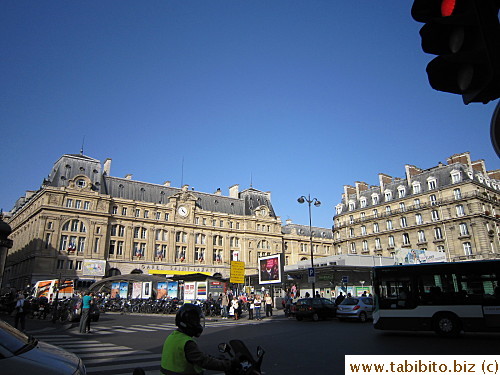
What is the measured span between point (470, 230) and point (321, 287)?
22732mm

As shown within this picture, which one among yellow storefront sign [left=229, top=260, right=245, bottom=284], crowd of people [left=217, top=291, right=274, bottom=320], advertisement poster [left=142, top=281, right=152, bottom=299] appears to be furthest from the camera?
advertisement poster [left=142, top=281, right=152, bottom=299]

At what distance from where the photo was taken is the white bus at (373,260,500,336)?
13.0 m

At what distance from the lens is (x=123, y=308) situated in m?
32.6

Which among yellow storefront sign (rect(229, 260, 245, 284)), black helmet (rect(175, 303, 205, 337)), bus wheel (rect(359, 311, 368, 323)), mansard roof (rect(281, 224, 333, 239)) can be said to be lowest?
bus wheel (rect(359, 311, 368, 323))

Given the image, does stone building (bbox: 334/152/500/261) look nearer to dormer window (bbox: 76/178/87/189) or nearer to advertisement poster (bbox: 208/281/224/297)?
advertisement poster (bbox: 208/281/224/297)

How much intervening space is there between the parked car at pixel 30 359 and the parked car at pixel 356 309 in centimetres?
1913

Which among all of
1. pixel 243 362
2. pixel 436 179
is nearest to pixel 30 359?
pixel 243 362

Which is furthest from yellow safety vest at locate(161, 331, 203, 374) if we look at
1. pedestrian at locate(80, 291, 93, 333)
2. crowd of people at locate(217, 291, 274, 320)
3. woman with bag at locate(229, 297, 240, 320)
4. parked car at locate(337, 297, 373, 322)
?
woman with bag at locate(229, 297, 240, 320)

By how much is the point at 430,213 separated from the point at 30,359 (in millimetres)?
54609

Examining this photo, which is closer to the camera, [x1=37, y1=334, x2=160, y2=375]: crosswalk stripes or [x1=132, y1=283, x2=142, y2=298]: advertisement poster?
[x1=37, y1=334, x2=160, y2=375]: crosswalk stripes

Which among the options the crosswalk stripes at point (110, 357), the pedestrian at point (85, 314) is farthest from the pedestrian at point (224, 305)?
the crosswalk stripes at point (110, 357)

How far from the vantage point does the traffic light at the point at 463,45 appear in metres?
2.42

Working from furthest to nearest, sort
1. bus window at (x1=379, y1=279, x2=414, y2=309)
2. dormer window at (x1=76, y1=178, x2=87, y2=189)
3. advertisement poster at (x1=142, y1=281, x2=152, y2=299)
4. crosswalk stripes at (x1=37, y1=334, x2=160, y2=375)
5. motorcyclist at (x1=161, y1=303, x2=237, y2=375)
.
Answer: dormer window at (x1=76, y1=178, x2=87, y2=189), advertisement poster at (x1=142, y1=281, x2=152, y2=299), bus window at (x1=379, y1=279, x2=414, y2=309), crosswalk stripes at (x1=37, y1=334, x2=160, y2=375), motorcyclist at (x1=161, y1=303, x2=237, y2=375)

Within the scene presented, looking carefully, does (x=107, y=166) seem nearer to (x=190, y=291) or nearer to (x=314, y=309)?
(x=190, y=291)
